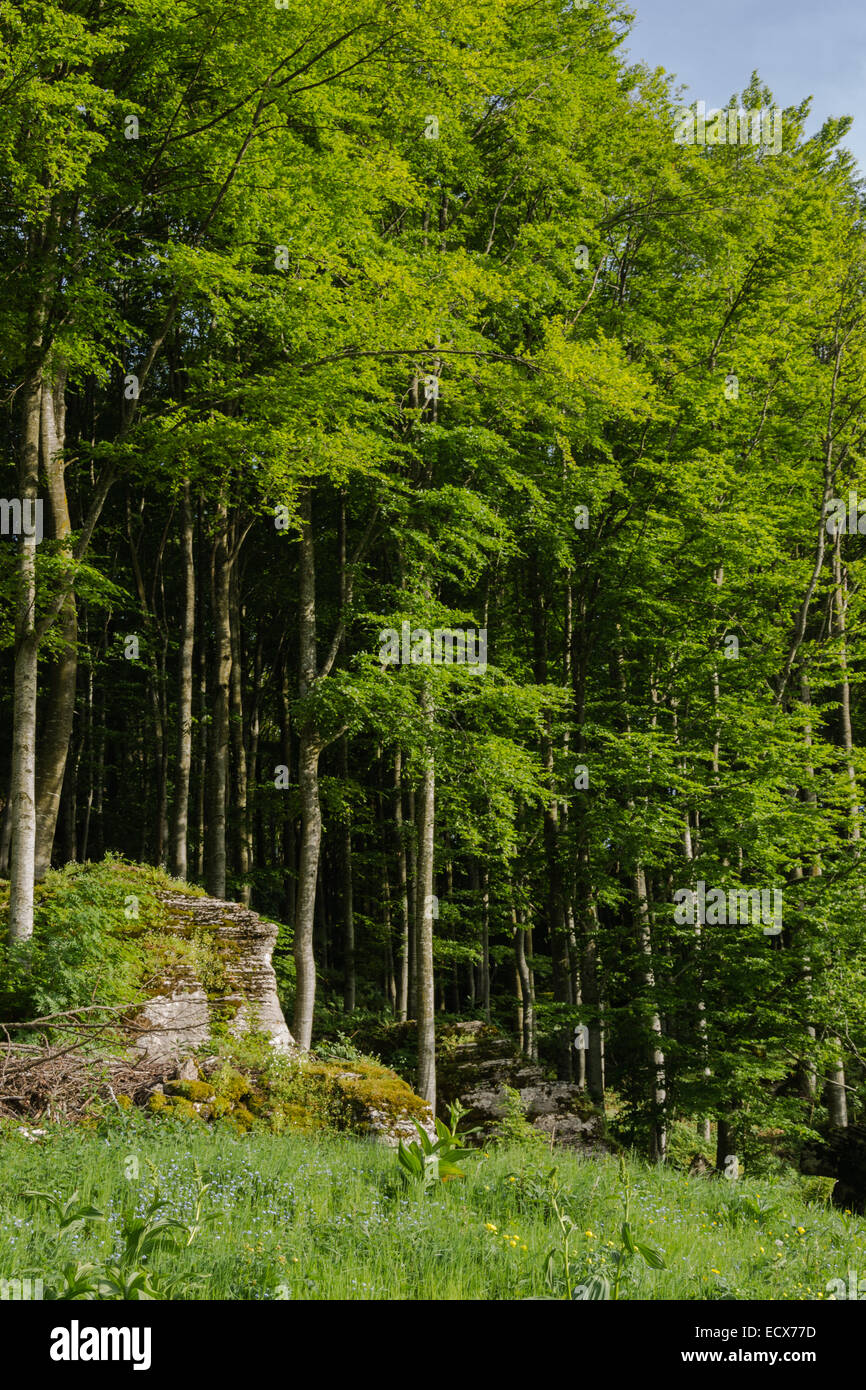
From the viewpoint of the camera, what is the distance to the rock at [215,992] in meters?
9.11

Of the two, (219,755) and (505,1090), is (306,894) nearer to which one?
(219,755)

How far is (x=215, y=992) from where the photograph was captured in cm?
1072

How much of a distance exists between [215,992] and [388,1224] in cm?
640

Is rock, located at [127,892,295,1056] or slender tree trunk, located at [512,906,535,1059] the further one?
slender tree trunk, located at [512,906,535,1059]

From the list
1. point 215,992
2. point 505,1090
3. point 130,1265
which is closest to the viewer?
point 130,1265

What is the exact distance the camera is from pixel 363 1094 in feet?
31.6

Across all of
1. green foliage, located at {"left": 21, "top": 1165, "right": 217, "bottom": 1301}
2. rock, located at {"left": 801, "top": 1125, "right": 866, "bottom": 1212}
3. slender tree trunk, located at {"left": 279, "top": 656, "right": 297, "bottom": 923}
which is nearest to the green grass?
green foliage, located at {"left": 21, "top": 1165, "right": 217, "bottom": 1301}

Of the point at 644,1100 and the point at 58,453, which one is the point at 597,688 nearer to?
the point at 644,1100

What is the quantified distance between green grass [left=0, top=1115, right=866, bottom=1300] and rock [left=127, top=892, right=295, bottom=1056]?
191 centimetres

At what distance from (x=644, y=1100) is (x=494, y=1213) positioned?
29.5ft

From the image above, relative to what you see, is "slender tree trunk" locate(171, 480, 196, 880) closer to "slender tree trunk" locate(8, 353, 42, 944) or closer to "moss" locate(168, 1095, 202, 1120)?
"slender tree trunk" locate(8, 353, 42, 944)

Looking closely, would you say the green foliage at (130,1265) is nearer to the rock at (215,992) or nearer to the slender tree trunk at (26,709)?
the rock at (215,992)

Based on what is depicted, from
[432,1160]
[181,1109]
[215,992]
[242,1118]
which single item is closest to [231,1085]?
[242,1118]

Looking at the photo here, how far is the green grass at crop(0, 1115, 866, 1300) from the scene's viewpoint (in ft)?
13.4
